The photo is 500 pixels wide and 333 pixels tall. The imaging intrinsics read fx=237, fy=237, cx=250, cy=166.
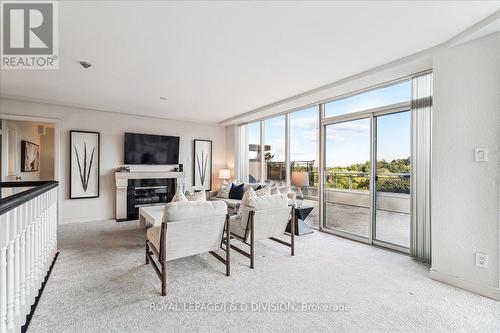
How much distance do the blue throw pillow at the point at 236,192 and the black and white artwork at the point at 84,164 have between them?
9.84 feet

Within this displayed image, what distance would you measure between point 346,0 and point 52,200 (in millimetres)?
3655

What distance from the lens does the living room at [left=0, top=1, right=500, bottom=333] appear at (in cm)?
196

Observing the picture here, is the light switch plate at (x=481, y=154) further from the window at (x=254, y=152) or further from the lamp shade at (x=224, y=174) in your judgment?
the lamp shade at (x=224, y=174)

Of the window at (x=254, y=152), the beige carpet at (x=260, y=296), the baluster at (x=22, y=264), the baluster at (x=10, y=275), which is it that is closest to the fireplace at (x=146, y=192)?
the window at (x=254, y=152)

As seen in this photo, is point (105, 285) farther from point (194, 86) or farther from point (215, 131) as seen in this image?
point (215, 131)

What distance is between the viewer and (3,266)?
1.25m

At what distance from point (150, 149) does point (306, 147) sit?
375 cm

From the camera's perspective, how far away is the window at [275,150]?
5.63 m

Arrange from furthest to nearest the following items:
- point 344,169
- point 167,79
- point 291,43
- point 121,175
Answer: point 121,175 → point 344,169 → point 167,79 → point 291,43

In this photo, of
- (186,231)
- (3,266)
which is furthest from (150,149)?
(3,266)

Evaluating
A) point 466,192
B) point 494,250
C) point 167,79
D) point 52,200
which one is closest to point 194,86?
point 167,79

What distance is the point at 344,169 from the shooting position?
4.29m

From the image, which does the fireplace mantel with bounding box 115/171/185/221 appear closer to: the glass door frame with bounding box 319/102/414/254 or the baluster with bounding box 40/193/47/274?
the baluster with bounding box 40/193/47/274

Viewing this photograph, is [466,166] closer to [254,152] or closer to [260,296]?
[260,296]
